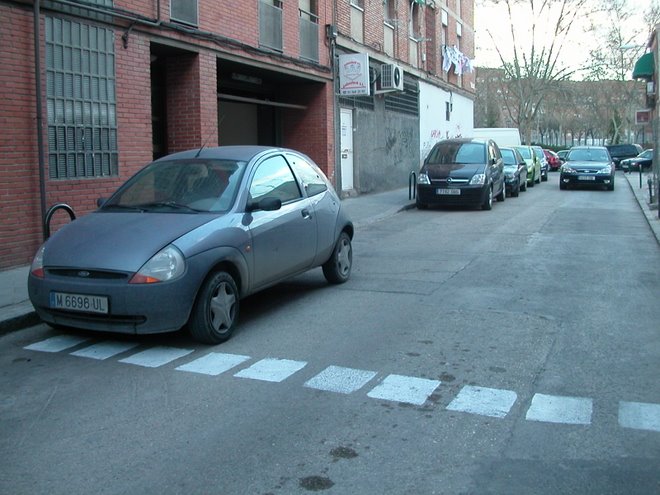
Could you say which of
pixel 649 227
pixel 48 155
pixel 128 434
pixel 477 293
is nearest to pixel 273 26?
pixel 48 155

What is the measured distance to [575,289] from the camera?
8.77 meters

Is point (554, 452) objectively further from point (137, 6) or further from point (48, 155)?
point (137, 6)

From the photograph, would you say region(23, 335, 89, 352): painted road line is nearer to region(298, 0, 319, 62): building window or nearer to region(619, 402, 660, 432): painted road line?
region(619, 402, 660, 432): painted road line

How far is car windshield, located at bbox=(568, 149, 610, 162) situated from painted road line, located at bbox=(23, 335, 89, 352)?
77.3 feet

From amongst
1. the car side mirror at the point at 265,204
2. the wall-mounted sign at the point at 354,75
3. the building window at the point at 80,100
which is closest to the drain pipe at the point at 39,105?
the building window at the point at 80,100

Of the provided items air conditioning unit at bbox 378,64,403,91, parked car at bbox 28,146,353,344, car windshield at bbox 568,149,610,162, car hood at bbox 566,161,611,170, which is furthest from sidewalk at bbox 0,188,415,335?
car windshield at bbox 568,149,610,162

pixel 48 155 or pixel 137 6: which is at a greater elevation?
pixel 137 6

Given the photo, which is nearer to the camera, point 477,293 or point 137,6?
point 477,293

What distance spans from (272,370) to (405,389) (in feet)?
3.49

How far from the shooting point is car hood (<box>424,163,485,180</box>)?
18.0m

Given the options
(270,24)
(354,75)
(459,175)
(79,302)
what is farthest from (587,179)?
(79,302)

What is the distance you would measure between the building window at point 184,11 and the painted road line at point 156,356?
27.1 feet

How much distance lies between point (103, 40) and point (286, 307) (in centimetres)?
566

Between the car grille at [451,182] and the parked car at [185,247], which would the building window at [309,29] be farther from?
the parked car at [185,247]
